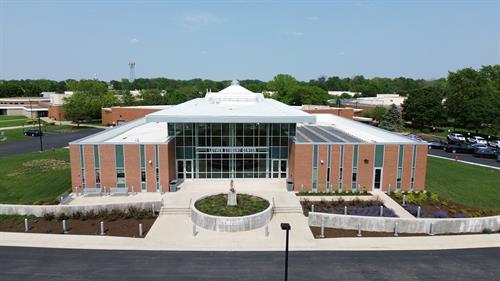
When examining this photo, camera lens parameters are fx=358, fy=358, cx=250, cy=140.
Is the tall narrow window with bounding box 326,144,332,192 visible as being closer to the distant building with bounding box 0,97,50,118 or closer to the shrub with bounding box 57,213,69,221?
the shrub with bounding box 57,213,69,221

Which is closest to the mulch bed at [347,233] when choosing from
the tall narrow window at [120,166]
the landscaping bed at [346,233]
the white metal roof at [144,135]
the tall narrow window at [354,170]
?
the landscaping bed at [346,233]

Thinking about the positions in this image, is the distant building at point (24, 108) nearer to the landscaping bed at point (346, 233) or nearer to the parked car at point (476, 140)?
the landscaping bed at point (346, 233)

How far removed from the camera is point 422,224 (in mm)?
23156

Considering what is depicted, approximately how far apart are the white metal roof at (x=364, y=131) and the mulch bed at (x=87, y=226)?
22064 mm

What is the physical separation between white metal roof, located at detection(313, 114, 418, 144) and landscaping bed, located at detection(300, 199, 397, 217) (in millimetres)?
7547

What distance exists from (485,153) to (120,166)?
45686mm

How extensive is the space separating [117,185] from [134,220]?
650 cm

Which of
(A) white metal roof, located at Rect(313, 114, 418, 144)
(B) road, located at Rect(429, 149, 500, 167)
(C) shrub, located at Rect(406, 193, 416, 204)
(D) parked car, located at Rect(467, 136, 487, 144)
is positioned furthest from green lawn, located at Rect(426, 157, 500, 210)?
(D) parked car, located at Rect(467, 136, 487, 144)

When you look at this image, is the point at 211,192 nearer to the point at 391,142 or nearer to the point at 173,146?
the point at 173,146

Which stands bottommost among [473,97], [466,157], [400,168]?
[466,157]

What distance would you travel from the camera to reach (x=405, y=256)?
20172mm

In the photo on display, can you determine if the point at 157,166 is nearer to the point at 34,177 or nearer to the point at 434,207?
the point at 34,177

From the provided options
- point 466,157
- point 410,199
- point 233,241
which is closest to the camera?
point 233,241

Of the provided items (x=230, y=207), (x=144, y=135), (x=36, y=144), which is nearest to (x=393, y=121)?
(x=144, y=135)
